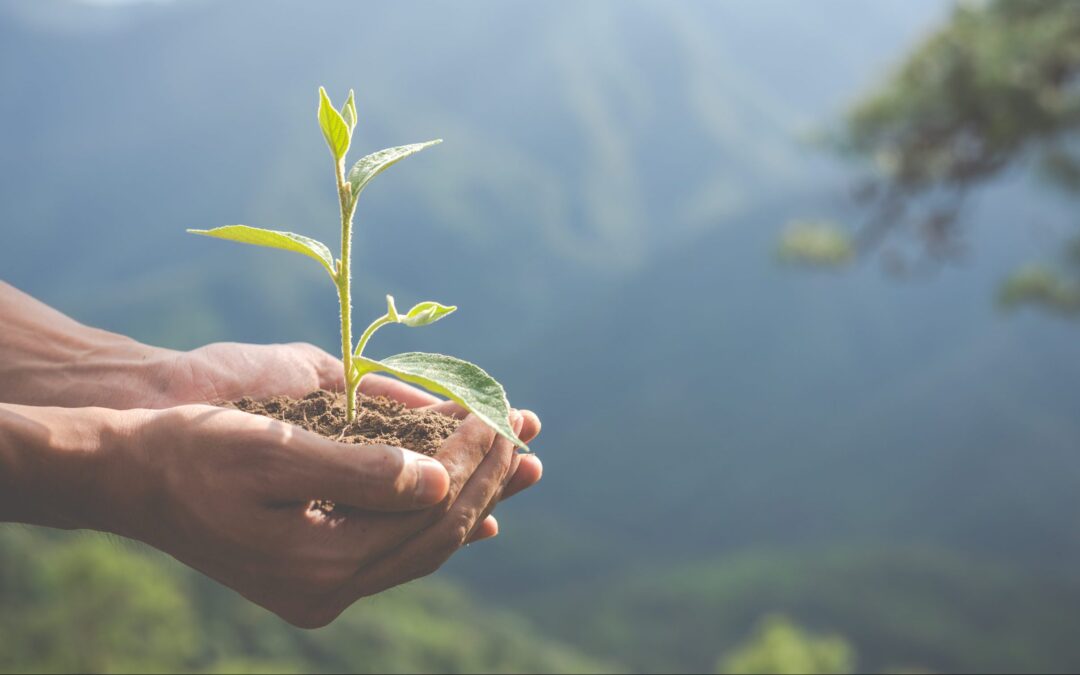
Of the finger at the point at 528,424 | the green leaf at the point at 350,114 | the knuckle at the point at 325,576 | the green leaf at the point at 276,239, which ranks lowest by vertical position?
the knuckle at the point at 325,576

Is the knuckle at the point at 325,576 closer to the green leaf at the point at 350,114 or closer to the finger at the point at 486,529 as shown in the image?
the finger at the point at 486,529

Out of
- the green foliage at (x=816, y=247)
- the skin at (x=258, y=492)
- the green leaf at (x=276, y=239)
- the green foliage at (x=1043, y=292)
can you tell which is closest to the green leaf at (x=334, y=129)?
the green leaf at (x=276, y=239)

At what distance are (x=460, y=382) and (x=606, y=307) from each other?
7749 centimetres

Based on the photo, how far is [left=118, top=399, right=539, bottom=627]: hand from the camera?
1386mm

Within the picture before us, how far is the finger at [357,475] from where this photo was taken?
1.36 meters

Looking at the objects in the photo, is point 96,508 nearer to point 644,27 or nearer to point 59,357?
point 59,357

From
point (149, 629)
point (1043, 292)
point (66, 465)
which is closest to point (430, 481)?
point (66, 465)

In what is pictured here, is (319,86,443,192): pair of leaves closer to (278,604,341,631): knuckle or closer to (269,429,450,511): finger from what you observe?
(269,429,450,511): finger

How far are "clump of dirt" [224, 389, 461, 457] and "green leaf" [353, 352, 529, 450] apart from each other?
6.7 inches

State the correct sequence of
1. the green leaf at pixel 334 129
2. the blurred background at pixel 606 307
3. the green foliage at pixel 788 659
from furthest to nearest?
the blurred background at pixel 606 307
the green foliage at pixel 788 659
the green leaf at pixel 334 129

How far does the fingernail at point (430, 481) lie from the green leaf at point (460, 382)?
11cm

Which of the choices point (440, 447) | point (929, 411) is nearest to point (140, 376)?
point (440, 447)

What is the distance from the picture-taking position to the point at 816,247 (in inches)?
273

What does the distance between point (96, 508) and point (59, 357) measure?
653mm
